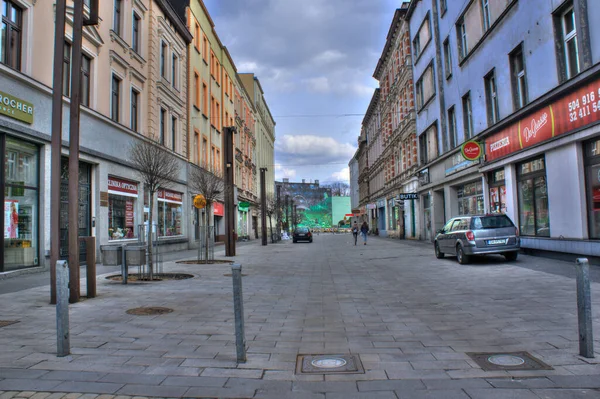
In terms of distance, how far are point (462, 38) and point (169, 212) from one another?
17511mm

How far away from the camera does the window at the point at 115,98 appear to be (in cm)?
1692

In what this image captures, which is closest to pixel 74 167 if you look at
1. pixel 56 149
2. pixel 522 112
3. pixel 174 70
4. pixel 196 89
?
pixel 56 149

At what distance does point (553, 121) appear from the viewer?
41.7ft

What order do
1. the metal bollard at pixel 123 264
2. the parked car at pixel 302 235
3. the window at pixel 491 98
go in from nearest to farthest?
the metal bollard at pixel 123 264
the window at pixel 491 98
the parked car at pixel 302 235

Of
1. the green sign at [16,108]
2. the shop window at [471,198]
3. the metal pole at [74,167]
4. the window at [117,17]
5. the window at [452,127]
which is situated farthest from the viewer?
the window at [452,127]

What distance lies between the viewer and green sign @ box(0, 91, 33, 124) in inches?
414

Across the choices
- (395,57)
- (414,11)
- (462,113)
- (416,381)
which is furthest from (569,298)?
(395,57)

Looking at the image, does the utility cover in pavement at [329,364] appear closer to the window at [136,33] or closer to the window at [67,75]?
the window at [67,75]

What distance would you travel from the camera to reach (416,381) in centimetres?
374

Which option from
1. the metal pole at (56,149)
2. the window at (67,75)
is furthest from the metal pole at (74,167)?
the window at (67,75)

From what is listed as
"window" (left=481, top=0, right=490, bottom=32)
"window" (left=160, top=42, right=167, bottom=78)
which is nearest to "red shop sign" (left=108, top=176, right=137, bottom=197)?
"window" (left=160, top=42, right=167, bottom=78)

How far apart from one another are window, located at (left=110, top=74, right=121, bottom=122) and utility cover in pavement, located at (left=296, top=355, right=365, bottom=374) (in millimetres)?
15219

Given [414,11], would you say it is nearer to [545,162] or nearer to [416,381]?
[545,162]

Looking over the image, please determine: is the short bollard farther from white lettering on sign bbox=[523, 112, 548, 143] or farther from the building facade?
white lettering on sign bbox=[523, 112, 548, 143]
